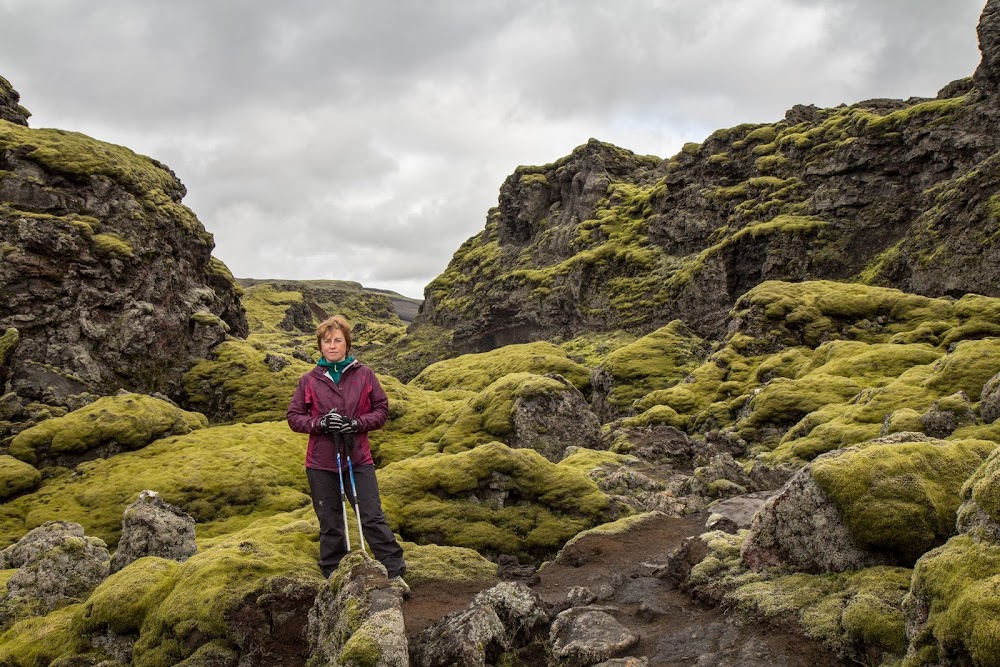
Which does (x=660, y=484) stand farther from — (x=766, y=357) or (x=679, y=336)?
(x=679, y=336)

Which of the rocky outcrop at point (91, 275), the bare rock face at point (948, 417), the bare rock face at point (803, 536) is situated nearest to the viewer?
the bare rock face at point (803, 536)

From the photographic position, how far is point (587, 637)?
10.0 metres

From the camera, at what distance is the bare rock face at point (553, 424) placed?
1268 inches

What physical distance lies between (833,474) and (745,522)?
7.63m

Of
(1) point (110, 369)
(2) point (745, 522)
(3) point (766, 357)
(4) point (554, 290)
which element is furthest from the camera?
(4) point (554, 290)

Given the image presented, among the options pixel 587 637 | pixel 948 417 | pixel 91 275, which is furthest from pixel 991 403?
pixel 91 275

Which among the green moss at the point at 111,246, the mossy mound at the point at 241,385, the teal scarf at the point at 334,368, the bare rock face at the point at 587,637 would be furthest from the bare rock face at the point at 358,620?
the green moss at the point at 111,246

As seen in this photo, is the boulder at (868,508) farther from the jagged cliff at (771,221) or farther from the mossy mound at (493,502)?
the jagged cliff at (771,221)

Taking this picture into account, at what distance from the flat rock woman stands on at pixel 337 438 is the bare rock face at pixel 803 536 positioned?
7.56 metres

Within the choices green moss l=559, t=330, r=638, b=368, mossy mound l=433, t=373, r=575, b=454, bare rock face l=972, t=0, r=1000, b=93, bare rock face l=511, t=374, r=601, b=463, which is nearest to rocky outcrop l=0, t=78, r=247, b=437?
mossy mound l=433, t=373, r=575, b=454

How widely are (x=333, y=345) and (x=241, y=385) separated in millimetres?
37367

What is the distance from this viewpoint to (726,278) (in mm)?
89750

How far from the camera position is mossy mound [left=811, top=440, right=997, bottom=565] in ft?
31.6

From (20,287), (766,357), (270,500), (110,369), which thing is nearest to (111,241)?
(20,287)
